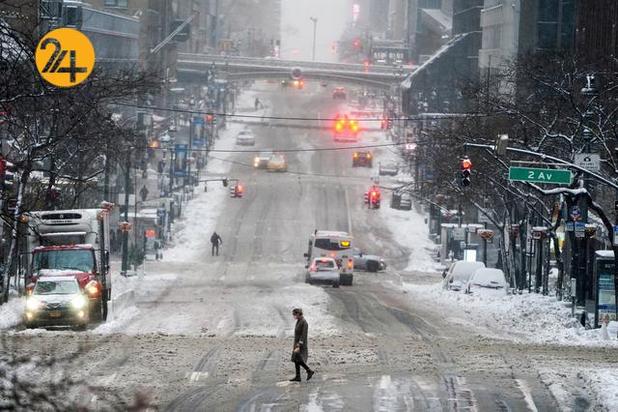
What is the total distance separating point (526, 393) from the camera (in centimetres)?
2280

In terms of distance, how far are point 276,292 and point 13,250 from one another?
48.9 feet

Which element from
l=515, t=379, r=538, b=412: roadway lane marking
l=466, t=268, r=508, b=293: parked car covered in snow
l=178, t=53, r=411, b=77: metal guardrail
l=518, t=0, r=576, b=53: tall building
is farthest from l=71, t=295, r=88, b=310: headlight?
l=178, t=53, r=411, b=77: metal guardrail

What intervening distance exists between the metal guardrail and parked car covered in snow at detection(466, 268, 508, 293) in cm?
11088

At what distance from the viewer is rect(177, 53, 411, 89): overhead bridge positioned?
161750 millimetres

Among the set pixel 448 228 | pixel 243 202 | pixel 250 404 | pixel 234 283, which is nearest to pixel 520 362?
pixel 250 404

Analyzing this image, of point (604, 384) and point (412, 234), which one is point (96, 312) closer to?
→ point (604, 384)

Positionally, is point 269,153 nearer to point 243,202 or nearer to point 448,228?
point 243,202

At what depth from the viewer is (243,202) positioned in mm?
105375

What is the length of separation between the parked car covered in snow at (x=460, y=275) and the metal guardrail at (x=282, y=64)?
10701cm

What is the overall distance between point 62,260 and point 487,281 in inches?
786

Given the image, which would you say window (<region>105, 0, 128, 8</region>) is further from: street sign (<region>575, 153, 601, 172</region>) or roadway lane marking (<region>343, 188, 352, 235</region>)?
street sign (<region>575, 153, 601, 172</region>)

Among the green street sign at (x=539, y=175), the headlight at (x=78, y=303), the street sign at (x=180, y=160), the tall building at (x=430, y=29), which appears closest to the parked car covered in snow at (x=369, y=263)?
the street sign at (x=180, y=160)

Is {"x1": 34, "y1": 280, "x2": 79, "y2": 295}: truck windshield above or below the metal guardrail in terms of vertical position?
below

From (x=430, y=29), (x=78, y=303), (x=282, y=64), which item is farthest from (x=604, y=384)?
(x=430, y=29)
